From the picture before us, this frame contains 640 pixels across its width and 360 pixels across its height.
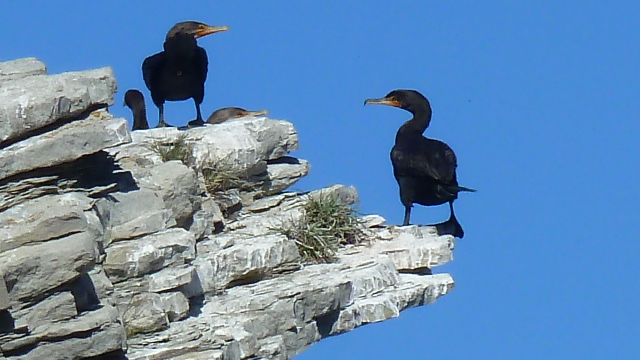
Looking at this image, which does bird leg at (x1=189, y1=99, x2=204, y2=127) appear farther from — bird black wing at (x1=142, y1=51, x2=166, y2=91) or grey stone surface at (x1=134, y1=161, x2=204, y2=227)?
Result: grey stone surface at (x1=134, y1=161, x2=204, y2=227)

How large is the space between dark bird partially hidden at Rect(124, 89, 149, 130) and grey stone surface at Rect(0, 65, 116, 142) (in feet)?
21.1

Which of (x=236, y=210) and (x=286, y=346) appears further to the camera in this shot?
(x=236, y=210)

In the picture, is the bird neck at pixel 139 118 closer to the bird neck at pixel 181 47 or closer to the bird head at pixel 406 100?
the bird neck at pixel 181 47

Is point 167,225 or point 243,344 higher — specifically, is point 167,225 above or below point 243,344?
above

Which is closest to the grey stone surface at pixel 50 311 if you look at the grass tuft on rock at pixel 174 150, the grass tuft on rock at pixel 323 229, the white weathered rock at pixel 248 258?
the white weathered rock at pixel 248 258

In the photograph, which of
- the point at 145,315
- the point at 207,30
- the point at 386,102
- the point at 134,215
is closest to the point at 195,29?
the point at 207,30

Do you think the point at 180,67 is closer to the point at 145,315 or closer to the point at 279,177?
the point at 279,177

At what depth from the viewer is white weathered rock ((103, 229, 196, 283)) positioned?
9.35 meters

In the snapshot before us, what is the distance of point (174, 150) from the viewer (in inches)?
480

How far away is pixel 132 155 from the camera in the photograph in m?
11.8

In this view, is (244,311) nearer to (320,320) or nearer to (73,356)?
(320,320)

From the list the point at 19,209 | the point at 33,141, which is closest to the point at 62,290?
the point at 19,209

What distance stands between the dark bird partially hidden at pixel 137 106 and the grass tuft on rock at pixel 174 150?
3.90 meters

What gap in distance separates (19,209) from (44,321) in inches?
39.3
